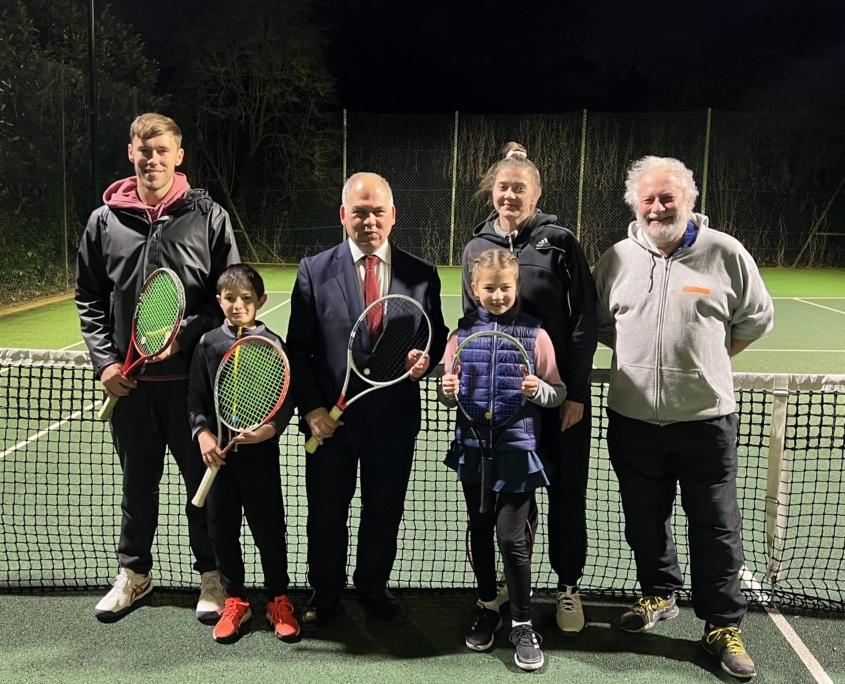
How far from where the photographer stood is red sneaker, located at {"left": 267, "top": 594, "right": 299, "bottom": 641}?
2.70 meters

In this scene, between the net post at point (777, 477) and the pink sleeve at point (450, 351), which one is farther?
the net post at point (777, 477)

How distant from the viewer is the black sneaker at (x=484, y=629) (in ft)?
8.80

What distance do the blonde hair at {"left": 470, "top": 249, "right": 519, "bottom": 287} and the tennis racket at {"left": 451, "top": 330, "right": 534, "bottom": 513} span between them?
0.22m

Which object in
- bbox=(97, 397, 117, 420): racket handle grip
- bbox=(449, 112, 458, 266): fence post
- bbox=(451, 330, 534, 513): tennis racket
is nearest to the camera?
bbox=(451, 330, 534, 513): tennis racket

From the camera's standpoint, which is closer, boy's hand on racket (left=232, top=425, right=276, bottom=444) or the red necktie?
boy's hand on racket (left=232, top=425, right=276, bottom=444)

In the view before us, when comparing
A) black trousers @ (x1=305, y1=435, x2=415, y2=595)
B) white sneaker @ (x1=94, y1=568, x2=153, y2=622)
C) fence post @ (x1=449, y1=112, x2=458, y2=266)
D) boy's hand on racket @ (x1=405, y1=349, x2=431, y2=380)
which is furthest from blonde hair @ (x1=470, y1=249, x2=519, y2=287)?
fence post @ (x1=449, y1=112, x2=458, y2=266)

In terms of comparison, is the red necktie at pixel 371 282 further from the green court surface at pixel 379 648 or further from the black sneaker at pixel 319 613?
the green court surface at pixel 379 648

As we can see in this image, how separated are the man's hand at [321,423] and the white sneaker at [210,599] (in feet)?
2.44

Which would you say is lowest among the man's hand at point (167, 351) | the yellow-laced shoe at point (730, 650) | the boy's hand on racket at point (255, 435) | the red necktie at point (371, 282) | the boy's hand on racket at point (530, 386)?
the yellow-laced shoe at point (730, 650)

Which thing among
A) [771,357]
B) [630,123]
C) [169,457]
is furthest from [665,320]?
[630,123]

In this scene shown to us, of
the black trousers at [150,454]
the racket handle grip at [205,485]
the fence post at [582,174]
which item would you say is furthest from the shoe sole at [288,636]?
the fence post at [582,174]

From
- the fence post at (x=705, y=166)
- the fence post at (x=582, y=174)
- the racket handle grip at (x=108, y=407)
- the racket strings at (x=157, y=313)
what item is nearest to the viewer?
the racket strings at (x=157, y=313)

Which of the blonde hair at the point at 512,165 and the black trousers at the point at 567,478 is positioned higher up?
the blonde hair at the point at 512,165

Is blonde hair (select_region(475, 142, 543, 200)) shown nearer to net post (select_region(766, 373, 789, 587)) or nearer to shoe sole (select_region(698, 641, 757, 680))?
net post (select_region(766, 373, 789, 587))
